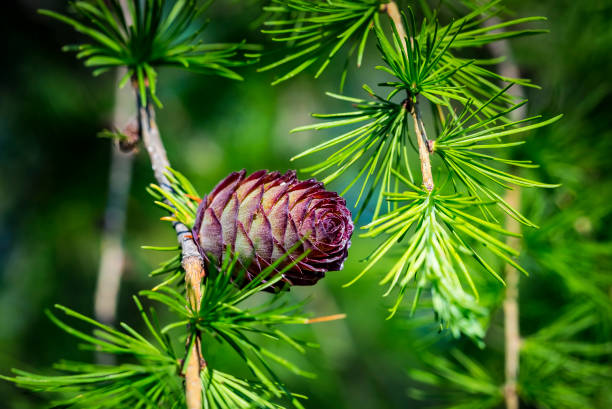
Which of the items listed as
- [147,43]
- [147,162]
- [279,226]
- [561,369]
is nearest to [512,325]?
[561,369]

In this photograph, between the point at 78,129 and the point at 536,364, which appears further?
the point at 78,129

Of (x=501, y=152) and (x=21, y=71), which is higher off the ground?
(x=21, y=71)

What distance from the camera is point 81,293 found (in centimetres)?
181

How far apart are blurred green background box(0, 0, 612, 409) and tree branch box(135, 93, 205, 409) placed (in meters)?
0.73

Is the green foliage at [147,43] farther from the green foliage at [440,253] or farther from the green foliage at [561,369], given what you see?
the green foliage at [561,369]

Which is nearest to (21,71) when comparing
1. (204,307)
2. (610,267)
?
(204,307)

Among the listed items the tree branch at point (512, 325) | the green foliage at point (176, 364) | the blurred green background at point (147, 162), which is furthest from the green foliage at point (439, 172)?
the blurred green background at point (147, 162)

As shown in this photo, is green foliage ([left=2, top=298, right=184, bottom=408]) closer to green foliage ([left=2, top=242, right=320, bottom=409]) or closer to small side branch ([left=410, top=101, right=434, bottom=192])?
green foliage ([left=2, top=242, right=320, bottom=409])

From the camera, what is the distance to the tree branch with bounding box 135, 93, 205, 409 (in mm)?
379

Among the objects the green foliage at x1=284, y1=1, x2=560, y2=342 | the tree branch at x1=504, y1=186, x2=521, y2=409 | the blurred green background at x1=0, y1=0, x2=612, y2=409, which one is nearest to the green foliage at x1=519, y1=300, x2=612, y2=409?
the tree branch at x1=504, y1=186, x2=521, y2=409

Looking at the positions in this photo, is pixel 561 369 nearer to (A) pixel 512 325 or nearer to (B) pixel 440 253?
(A) pixel 512 325

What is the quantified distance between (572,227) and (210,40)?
1.23 metres

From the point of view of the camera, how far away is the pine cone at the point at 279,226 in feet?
1.38

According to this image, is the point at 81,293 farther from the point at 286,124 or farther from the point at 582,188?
the point at 582,188
